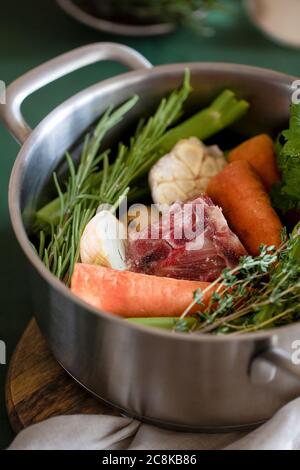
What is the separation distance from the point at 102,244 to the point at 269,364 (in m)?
0.37

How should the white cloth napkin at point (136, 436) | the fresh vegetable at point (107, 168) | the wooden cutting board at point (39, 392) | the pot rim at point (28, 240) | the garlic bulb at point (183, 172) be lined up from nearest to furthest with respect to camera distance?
the pot rim at point (28, 240)
the white cloth napkin at point (136, 436)
the wooden cutting board at point (39, 392)
the fresh vegetable at point (107, 168)
the garlic bulb at point (183, 172)

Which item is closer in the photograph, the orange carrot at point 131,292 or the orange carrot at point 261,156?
the orange carrot at point 131,292

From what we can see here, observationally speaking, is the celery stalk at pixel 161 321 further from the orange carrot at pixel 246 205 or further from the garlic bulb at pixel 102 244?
the orange carrot at pixel 246 205

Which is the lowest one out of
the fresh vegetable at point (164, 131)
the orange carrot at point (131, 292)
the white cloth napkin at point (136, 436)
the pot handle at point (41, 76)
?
the white cloth napkin at point (136, 436)

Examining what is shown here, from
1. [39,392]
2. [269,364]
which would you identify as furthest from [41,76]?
[269,364]

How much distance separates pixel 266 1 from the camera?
200 cm

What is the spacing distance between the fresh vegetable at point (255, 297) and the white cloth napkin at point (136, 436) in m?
0.14

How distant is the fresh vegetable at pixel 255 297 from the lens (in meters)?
1.05

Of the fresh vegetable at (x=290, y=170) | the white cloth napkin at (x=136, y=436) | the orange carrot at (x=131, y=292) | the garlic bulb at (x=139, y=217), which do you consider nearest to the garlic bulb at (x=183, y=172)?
the garlic bulb at (x=139, y=217)

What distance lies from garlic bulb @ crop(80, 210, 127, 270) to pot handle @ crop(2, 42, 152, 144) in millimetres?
188

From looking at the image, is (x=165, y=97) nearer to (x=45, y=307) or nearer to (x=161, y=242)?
(x=161, y=242)

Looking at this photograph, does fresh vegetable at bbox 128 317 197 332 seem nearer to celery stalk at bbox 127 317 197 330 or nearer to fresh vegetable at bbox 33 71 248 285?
celery stalk at bbox 127 317 197 330

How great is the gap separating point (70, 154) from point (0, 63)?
65 centimetres

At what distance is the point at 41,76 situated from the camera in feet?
4.26
